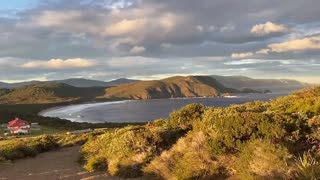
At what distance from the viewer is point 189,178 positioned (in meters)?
10.2

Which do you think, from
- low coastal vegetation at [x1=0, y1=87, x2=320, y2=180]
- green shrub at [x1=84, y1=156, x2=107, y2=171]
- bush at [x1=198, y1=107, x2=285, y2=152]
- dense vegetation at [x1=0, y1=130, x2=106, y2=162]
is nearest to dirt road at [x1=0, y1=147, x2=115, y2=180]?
green shrub at [x1=84, y1=156, x2=107, y2=171]

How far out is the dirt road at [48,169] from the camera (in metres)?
13.5

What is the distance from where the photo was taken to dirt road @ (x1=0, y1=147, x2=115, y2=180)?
13508 millimetres

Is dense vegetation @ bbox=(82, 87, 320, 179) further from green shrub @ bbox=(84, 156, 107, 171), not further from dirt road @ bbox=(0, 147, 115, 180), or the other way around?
dirt road @ bbox=(0, 147, 115, 180)

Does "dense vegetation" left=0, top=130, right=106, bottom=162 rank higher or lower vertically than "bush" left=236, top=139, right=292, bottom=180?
lower

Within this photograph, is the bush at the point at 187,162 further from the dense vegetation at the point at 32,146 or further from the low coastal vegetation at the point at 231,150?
the dense vegetation at the point at 32,146

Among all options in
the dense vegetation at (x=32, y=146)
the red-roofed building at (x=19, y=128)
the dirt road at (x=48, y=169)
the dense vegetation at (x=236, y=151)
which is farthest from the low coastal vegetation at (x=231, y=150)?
the red-roofed building at (x=19, y=128)

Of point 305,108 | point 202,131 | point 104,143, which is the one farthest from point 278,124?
point 104,143

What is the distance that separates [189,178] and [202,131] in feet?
5.80

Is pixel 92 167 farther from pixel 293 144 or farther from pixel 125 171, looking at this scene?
pixel 293 144

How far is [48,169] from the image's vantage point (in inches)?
599

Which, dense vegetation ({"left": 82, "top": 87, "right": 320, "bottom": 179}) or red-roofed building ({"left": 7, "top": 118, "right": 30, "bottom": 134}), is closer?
dense vegetation ({"left": 82, "top": 87, "right": 320, "bottom": 179})

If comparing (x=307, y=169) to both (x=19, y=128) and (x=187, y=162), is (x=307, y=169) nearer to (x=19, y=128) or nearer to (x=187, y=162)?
(x=187, y=162)

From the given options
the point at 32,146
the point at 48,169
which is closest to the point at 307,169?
the point at 48,169
